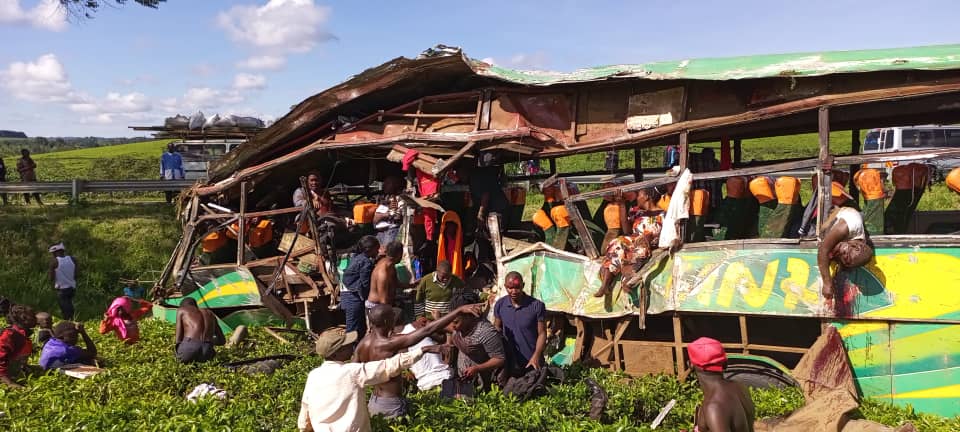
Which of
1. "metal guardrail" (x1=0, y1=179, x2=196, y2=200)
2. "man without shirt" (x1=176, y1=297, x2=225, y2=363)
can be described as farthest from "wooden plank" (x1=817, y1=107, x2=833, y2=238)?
"metal guardrail" (x1=0, y1=179, x2=196, y2=200)

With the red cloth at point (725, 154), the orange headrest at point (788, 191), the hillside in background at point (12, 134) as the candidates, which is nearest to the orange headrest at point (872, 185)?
the orange headrest at point (788, 191)

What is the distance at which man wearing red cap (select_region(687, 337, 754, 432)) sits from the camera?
397 centimetres

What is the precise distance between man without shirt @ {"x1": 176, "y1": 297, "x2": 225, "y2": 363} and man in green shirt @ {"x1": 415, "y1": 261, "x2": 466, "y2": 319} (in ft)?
8.17

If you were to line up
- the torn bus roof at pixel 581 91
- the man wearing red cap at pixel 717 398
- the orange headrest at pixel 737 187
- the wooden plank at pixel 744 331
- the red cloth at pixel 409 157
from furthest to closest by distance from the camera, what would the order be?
1. the red cloth at pixel 409 157
2. the orange headrest at pixel 737 187
3. the wooden plank at pixel 744 331
4. the torn bus roof at pixel 581 91
5. the man wearing red cap at pixel 717 398

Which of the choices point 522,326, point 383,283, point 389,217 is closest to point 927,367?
point 522,326

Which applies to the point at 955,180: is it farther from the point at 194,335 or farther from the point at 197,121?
the point at 197,121

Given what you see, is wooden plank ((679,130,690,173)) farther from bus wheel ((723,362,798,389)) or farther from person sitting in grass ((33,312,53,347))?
person sitting in grass ((33,312,53,347))

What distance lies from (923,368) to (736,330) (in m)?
1.83

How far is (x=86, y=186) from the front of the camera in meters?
19.7

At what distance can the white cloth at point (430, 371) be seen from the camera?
7.35 meters

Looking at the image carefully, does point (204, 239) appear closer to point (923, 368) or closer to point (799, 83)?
point (799, 83)

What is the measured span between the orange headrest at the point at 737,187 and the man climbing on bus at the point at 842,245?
147 cm

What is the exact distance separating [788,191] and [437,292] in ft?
12.8

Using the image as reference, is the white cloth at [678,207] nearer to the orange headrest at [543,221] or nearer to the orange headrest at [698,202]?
the orange headrest at [698,202]
